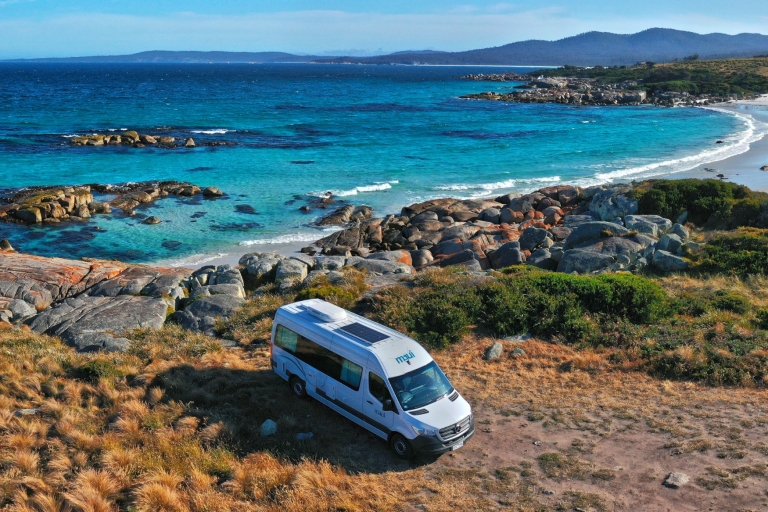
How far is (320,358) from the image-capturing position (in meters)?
12.7

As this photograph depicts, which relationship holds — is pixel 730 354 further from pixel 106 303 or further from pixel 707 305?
pixel 106 303

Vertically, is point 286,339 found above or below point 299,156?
below

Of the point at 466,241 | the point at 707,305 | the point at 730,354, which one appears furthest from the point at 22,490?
the point at 466,241

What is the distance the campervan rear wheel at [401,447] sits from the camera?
11.1 m

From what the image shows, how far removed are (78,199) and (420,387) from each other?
32358 millimetres

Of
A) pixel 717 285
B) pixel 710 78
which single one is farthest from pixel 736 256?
pixel 710 78

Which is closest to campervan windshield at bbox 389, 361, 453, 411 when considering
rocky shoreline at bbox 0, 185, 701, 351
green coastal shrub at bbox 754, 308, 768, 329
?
rocky shoreline at bbox 0, 185, 701, 351

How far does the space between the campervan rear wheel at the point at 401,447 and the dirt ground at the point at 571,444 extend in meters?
0.15

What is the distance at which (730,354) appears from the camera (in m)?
15.1

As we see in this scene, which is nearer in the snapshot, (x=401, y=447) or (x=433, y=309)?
(x=401, y=447)

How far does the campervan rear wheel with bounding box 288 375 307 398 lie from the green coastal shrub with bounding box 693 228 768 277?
1633 centimetres

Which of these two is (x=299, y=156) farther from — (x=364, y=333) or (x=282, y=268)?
(x=364, y=333)

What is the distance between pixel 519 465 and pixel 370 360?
3378 millimetres

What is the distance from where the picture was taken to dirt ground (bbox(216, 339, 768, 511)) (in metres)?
10.1
